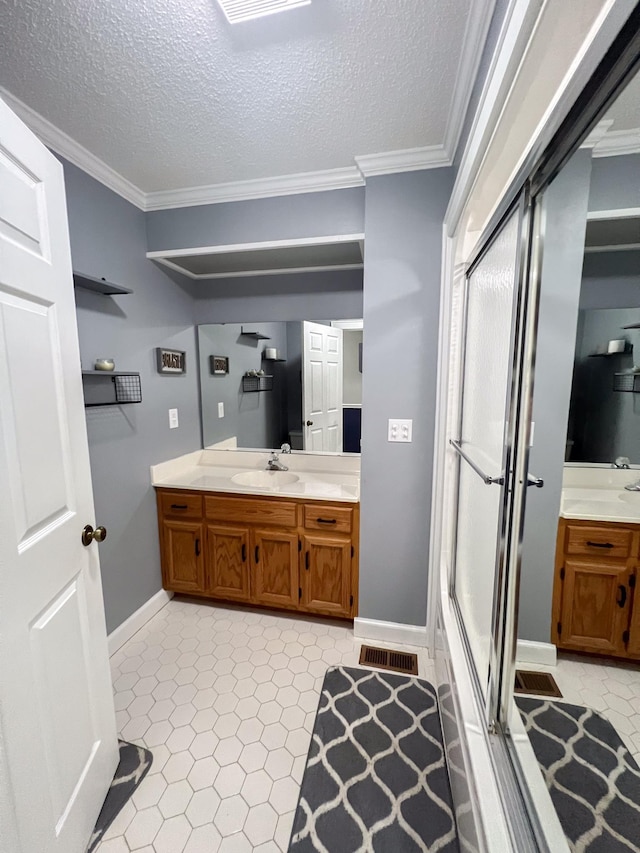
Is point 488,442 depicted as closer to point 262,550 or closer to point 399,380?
point 399,380

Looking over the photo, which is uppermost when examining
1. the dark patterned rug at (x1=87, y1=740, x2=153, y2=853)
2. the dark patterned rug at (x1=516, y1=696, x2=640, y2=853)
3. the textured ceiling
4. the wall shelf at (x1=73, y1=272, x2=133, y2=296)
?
the textured ceiling

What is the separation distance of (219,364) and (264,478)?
920mm

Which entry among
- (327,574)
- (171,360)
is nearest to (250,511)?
(327,574)

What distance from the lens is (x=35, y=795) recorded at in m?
0.86

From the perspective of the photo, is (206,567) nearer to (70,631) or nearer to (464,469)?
(70,631)

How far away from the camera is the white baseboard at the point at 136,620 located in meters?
1.89

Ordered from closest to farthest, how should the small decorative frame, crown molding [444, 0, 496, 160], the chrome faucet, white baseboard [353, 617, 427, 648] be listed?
1. crown molding [444, 0, 496, 160]
2. white baseboard [353, 617, 427, 648]
3. the chrome faucet
4. the small decorative frame

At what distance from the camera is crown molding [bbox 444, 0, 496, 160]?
3.23 feet

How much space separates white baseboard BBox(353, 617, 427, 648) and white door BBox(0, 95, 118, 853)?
1.26 m

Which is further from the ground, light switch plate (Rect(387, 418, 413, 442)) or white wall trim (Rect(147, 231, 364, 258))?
white wall trim (Rect(147, 231, 364, 258))

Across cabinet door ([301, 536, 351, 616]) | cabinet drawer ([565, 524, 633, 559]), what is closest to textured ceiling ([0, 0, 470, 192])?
cabinet drawer ([565, 524, 633, 559])

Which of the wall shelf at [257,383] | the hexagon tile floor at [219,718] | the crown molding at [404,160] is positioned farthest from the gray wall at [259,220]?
the hexagon tile floor at [219,718]

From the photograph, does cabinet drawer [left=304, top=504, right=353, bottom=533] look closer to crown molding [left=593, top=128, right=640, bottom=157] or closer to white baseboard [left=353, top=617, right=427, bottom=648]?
white baseboard [left=353, top=617, right=427, bottom=648]

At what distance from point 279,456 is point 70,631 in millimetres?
1569
